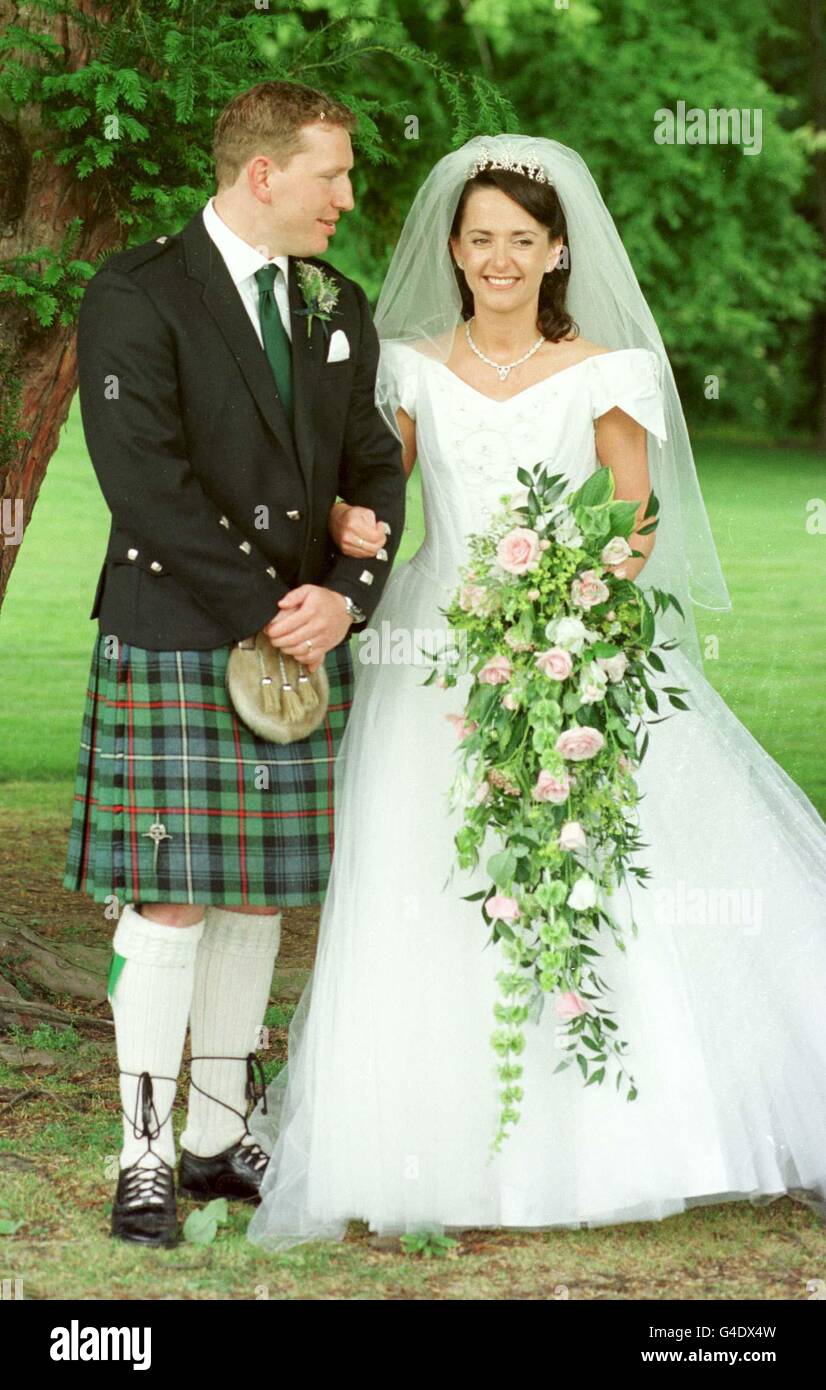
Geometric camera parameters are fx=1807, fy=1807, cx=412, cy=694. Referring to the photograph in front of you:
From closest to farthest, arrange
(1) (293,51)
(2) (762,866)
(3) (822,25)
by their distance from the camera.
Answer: (2) (762,866) < (1) (293,51) < (3) (822,25)

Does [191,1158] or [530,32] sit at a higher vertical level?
[530,32]

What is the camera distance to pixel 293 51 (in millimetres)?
4602

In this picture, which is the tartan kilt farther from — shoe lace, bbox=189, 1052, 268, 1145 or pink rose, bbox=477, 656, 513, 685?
pink rose, bbox=477, 656, 513, 685

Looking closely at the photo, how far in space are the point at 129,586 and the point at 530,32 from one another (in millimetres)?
15715

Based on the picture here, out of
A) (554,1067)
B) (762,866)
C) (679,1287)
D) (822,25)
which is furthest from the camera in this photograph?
(822,25)

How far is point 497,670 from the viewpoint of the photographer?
316 cm

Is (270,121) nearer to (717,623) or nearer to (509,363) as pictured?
(509,363)

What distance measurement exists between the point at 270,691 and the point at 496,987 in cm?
71

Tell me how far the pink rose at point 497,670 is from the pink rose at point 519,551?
156 mm

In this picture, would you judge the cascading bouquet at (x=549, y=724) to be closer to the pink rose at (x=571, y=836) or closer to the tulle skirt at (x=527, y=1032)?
the pink rose at (x=571, y=836)

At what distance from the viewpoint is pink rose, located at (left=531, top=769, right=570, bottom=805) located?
3.11 meters

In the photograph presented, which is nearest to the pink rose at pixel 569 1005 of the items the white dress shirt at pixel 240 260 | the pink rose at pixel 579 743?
the pink rose at pixel 579 743

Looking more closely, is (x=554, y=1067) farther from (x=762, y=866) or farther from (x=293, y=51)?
(x=293, y=51)

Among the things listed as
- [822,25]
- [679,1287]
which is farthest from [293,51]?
[822,25]
